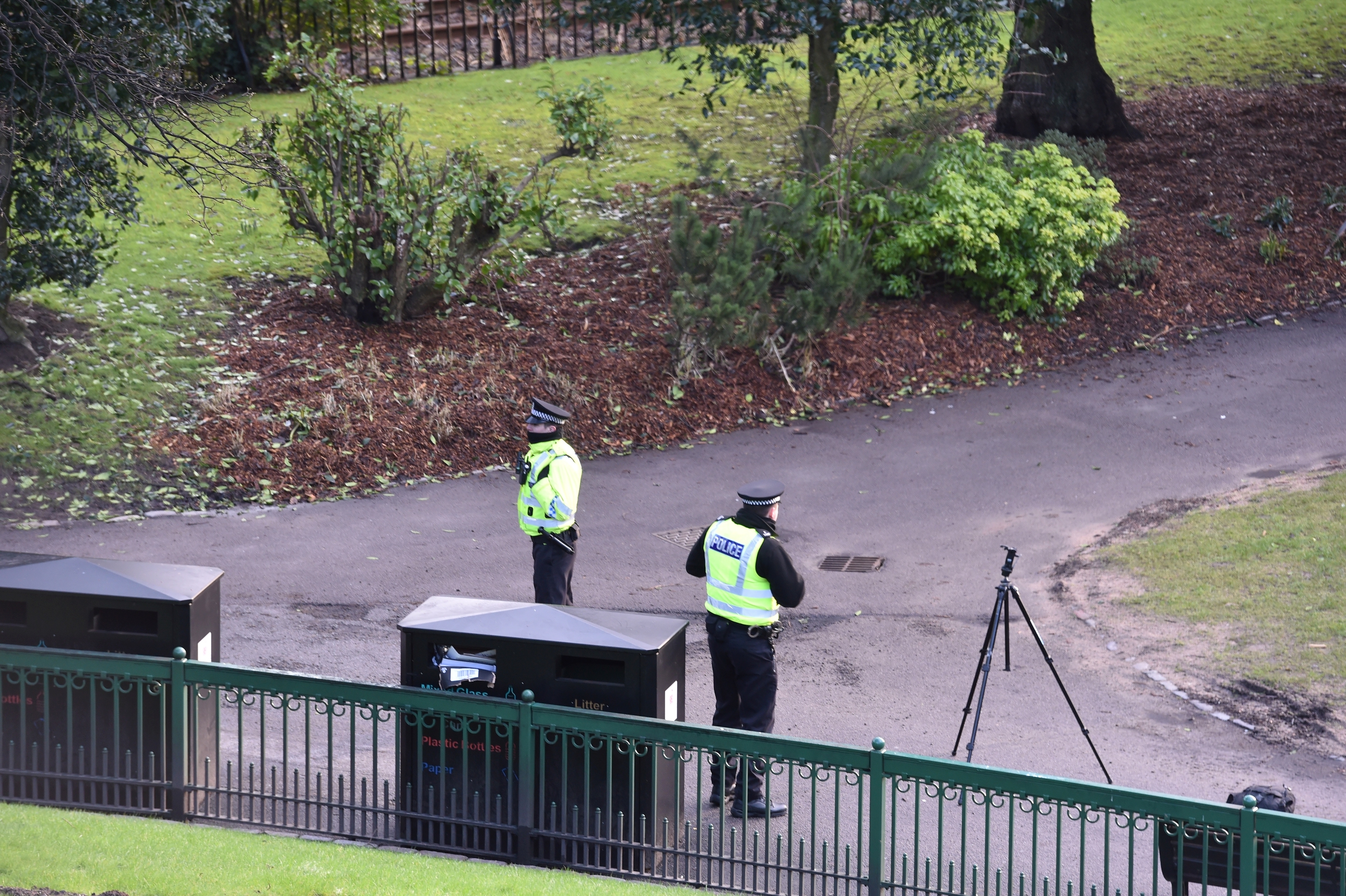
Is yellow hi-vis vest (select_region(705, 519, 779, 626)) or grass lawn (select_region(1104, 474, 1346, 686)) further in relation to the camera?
grass lawn (select_region(1104, 474, 1346, 686))

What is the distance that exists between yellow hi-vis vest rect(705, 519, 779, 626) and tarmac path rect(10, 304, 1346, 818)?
1424 millimetres

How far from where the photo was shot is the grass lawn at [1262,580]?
30.9 ft

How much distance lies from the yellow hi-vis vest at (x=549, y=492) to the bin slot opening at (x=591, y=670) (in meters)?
2.61

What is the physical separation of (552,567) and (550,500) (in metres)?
0.49

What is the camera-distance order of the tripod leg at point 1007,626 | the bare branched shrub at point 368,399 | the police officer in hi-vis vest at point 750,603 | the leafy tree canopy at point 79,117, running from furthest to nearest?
the bare branched shrub at point 368,399 < the leafy tree canopy at point 79,117 < the tripod leg at point 1007,626 < the police officer in hi-vis vest at point 750,603

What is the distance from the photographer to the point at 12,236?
1353 centimetres

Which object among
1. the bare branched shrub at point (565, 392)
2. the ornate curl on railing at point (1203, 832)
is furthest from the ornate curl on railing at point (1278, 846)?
the bare branched shrub at point (565, 392)

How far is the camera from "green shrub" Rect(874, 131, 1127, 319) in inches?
651

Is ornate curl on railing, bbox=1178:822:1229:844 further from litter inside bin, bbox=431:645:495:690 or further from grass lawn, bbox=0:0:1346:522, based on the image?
grass lawn, bbox=0:0:1346:522

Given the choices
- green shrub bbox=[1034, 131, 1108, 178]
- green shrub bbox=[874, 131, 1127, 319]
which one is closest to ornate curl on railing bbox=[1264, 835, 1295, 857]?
green shrub bbox=[874, 131, 1127, 319]

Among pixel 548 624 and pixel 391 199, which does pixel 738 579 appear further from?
pixel 391 199

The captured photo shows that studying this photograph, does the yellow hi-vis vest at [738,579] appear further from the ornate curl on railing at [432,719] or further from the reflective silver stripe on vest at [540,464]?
the reflective silver stripe on vest at [540,464]

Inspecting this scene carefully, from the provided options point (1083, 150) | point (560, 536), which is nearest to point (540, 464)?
point (560, 536)

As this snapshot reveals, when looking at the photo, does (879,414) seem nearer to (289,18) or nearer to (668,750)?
(668,750)
